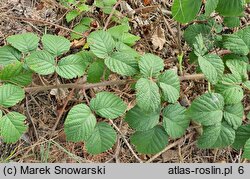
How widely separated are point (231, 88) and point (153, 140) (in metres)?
0.36

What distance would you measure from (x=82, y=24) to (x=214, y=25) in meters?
0.64

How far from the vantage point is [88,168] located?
5.67ft


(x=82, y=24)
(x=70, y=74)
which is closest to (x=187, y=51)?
(x=82, y=24)

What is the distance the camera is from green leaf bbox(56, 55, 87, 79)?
146 cm

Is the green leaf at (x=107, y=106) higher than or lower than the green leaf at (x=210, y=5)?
lower

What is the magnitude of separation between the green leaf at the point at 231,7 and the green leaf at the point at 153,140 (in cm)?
51

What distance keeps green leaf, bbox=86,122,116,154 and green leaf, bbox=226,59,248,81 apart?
528 millimetres

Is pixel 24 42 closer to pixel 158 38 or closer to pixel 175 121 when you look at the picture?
pixel 175 121

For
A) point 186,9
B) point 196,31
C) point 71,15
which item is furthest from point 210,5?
point 71,15

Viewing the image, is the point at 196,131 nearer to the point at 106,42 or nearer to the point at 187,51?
the point at 187,51

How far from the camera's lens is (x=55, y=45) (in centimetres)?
150

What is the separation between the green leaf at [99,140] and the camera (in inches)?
57.2

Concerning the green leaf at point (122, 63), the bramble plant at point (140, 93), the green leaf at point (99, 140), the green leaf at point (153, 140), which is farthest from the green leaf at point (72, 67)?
the green leaf at point (153, 140)

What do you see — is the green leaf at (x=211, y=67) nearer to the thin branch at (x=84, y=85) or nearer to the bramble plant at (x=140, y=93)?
the bramble plant at (x=140, y=93)
